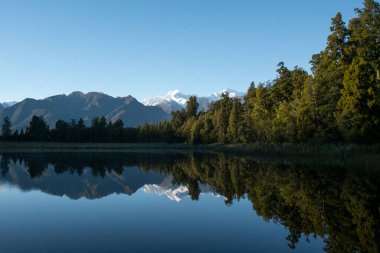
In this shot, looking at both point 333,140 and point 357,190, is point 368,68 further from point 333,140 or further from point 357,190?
point 357,190

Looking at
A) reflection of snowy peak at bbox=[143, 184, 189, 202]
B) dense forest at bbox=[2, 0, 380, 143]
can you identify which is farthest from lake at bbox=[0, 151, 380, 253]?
dense forest at bbox=[2, 0, 380, 143]

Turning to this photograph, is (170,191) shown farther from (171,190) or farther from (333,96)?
(333,96)

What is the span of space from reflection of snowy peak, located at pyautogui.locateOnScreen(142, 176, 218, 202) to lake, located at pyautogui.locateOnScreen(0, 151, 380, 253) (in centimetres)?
7

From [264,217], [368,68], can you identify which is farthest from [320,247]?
[368,68]

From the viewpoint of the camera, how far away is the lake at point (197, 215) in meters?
11.9

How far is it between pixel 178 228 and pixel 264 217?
413 cm

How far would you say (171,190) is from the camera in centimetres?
2539

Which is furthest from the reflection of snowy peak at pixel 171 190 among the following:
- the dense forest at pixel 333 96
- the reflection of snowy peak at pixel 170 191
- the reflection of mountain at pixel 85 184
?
the dense forest at pixel 333 96

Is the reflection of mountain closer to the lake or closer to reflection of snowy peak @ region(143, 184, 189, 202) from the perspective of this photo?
the lake

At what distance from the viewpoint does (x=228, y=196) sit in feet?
73.1

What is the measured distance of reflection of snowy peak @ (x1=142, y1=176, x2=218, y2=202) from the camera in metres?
23.1

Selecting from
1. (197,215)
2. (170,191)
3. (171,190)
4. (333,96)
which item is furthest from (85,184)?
(333,96)

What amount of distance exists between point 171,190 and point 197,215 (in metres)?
8.39

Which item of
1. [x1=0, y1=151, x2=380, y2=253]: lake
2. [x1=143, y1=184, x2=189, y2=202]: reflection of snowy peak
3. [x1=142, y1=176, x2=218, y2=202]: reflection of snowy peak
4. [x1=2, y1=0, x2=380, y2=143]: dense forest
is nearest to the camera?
[x1=0, y1=151, x2=380, y2=253]: lake
